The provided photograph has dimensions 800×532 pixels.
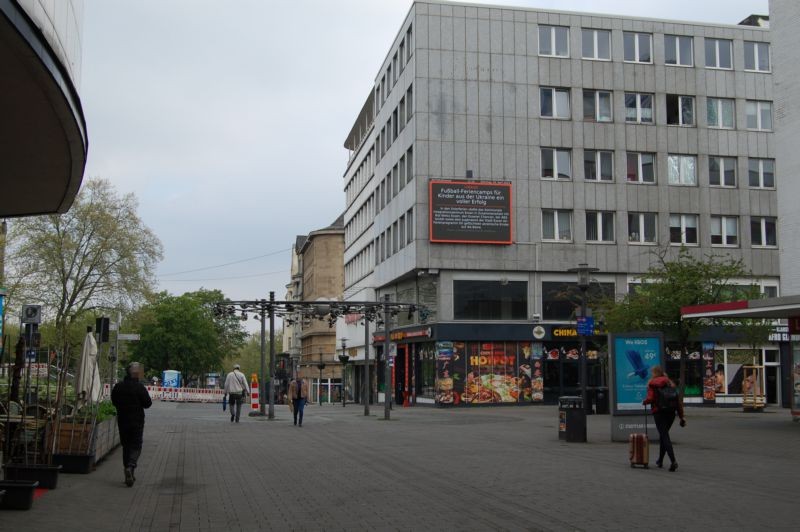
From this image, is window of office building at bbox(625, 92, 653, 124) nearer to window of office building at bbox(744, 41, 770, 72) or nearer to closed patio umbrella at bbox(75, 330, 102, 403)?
window of office building at bbox(744, 41, 770, 72)

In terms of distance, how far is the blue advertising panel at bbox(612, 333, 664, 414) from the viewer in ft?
65.0

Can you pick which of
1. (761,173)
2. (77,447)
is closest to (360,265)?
(761,173)

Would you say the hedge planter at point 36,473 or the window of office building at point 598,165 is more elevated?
the window of office building at point 598,165

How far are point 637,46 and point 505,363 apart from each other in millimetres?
18364

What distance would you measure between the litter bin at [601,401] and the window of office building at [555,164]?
14144 mm

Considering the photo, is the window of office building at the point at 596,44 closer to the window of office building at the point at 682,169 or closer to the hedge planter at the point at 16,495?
the window of office building at the point at 682,169

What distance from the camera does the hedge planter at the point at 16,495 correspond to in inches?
415

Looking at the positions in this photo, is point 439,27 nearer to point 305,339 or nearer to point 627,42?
point 627,42

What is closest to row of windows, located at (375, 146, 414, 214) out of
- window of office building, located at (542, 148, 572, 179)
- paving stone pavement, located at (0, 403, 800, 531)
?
window of office building, located at (542, 148, 572, 179)

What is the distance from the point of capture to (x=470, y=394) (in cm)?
4397

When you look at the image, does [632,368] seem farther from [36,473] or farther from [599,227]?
[599,227]

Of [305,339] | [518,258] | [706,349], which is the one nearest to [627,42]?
[518,258]

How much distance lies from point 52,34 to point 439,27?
39.4m

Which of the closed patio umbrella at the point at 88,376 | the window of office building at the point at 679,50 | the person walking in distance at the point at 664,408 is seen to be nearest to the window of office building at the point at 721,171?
the window of office building at the point at 679,50
